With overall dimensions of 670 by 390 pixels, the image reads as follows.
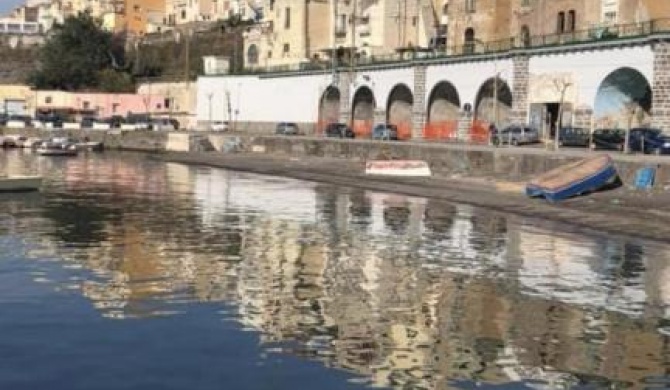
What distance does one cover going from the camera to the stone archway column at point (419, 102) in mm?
81562

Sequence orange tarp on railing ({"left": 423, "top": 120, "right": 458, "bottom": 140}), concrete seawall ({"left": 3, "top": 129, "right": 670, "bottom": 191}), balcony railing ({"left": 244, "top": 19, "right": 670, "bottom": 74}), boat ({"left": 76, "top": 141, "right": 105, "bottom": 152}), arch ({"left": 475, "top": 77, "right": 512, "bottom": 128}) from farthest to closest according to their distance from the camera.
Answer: boat ({"left": 76, "top": 141, "right": 105, "bottom": 152})
orange tarp on railing ({"left": 423, "top": 120, "right": 458, "bottom": 140})
arch ({"left": 475, "top": 77, "right": 512, "bottom": 128})
balcony railing ({"left": 244, "top": 19, "right": 670, "bottom": 74})
concrete seawall ({"left": 3, "top": 129, "right": 670, "bottom": 191})

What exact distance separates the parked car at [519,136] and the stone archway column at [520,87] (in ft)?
9.51

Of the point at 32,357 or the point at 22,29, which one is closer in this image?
the point at 32,357

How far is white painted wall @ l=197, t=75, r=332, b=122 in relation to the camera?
101 m

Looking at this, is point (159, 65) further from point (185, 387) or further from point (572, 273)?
point (185, 387)

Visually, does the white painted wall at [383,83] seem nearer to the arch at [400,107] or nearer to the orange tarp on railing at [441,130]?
the arch at [400,107]

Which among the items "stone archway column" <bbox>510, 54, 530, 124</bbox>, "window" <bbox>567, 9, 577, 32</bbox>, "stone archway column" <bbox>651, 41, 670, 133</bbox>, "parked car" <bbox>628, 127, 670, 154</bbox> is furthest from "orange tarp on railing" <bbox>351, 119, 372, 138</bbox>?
"parked car" <bbox>628, 127, 670, 154</bbox>

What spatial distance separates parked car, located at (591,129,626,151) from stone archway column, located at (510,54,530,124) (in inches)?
426

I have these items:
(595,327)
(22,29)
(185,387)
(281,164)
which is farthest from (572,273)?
(22,29)

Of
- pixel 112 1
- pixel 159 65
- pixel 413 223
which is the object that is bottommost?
pixel 413 223

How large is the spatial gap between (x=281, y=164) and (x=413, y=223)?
36.9 m

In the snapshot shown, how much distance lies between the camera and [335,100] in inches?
3930

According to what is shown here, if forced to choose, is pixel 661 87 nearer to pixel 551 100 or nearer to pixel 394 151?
pixel 551 100

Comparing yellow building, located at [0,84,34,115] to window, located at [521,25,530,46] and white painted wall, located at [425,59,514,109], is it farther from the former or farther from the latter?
window, located at [521,25,530,46]
